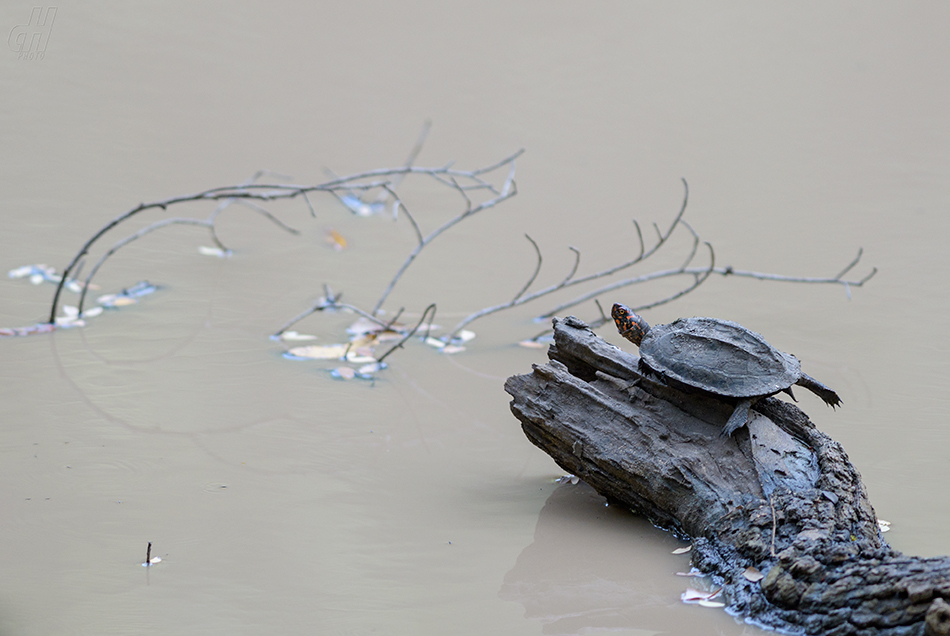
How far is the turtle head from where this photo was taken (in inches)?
134

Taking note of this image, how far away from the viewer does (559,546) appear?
289cm

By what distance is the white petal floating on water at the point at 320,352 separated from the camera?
4586 mm

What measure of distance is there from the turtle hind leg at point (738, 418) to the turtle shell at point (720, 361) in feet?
0.22

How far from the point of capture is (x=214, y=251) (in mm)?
5988

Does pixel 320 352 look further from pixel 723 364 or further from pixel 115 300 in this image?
pixel 723 364

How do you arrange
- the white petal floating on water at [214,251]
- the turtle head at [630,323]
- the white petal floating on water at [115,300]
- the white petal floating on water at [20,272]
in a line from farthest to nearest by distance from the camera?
1. the white petal floating on water at [214,251]
2. the white petal floating on water at [20,272]
3. the white petal floating on water at [115,300]
4. the turtle head at [630,323]

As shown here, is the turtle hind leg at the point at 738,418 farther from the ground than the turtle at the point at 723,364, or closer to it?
closer to it

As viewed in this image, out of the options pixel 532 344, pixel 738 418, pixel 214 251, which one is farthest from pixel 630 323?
pixel 214 251

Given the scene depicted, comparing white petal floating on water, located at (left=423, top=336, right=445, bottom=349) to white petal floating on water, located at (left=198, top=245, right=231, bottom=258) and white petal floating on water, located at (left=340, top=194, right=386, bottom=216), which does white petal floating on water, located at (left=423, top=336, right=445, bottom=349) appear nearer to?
white petal floating on water, located at (left=198, top=245, right=231, bottom=258)

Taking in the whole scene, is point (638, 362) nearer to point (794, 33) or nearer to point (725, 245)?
point (725, 245)

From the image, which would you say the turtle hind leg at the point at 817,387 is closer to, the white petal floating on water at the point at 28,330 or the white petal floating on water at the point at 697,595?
the white petal floating on water at the point at 697,595

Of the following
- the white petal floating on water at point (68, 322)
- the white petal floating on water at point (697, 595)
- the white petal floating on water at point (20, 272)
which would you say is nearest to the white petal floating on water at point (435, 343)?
the white petal floating on water at point (68, 322)
